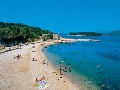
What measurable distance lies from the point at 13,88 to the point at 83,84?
36.9 feet

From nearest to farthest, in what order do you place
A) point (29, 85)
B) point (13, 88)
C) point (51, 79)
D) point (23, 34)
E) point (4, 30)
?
1. point (13, 88)
2. point (29, 85)
3. point (51, 79)
4. point (4, 30)
5. point (23, 34)

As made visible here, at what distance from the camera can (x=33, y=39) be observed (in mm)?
113750

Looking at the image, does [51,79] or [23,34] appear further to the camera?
[23,34]

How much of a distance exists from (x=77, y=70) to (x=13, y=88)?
59.9 feet

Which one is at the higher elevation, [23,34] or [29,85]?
[23,34]

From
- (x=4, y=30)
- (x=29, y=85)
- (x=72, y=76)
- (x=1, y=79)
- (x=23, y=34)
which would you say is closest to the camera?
(x=29, y=85)

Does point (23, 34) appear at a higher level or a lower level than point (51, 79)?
higher

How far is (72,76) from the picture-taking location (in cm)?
3703

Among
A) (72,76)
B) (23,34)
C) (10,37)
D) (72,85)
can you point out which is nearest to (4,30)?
(10,37)

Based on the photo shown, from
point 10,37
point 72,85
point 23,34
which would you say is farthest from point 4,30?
point 72,85

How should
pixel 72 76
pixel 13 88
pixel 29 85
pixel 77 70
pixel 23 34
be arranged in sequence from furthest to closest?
pixel 23 34, pixel 77 70, pixel 72 76, pixel 29 85, pixel 13 88

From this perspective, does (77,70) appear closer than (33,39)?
Yes

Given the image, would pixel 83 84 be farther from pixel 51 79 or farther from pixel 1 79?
pixel 1 79

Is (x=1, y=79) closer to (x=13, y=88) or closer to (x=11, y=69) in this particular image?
(x=13, y=88)
